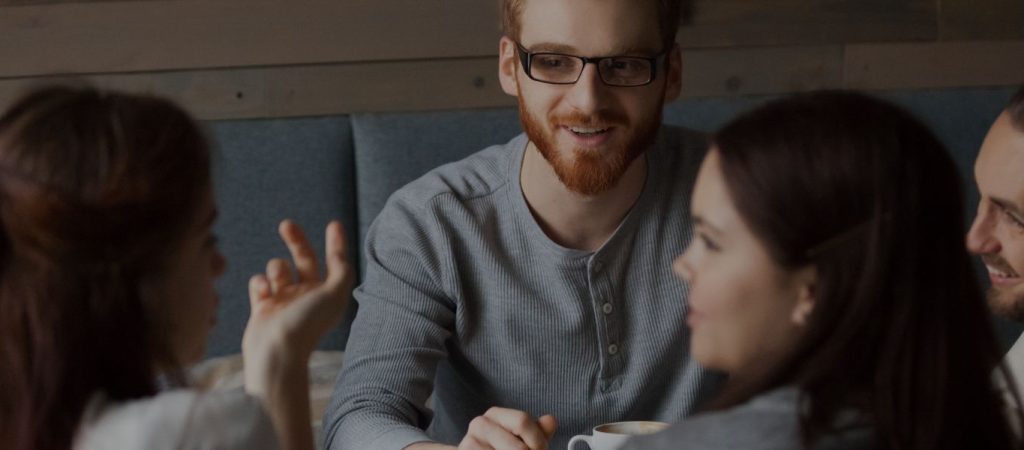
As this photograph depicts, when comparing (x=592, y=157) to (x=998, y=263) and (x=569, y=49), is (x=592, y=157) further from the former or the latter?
(x=998, y=263)

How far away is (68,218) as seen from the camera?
3.02ft

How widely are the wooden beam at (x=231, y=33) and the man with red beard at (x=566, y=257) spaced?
0.86 m

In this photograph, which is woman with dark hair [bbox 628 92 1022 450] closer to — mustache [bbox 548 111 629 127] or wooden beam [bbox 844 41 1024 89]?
mustache [bbox 548 111 629 127]

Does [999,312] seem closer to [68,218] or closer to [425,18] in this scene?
[68,218]

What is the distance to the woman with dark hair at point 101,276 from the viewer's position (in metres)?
0.93

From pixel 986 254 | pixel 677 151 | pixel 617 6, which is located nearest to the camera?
pixel 986 254

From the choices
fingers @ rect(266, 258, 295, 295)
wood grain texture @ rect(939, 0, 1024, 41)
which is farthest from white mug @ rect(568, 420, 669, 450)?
wood grain texture @ rect(939, 0, 1024, 41)

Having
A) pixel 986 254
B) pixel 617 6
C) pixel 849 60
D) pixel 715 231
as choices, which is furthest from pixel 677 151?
pixel 849 60

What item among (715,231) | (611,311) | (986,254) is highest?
(715,231)

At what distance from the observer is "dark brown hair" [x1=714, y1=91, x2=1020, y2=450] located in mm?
936

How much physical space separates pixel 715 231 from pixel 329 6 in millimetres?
1682

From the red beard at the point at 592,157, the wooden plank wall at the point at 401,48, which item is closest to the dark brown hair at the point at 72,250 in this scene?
the red beard at the point at 592,157

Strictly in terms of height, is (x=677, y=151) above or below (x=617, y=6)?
below

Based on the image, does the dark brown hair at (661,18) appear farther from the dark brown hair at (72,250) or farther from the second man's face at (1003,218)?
the dark brown hair at (72,250)
